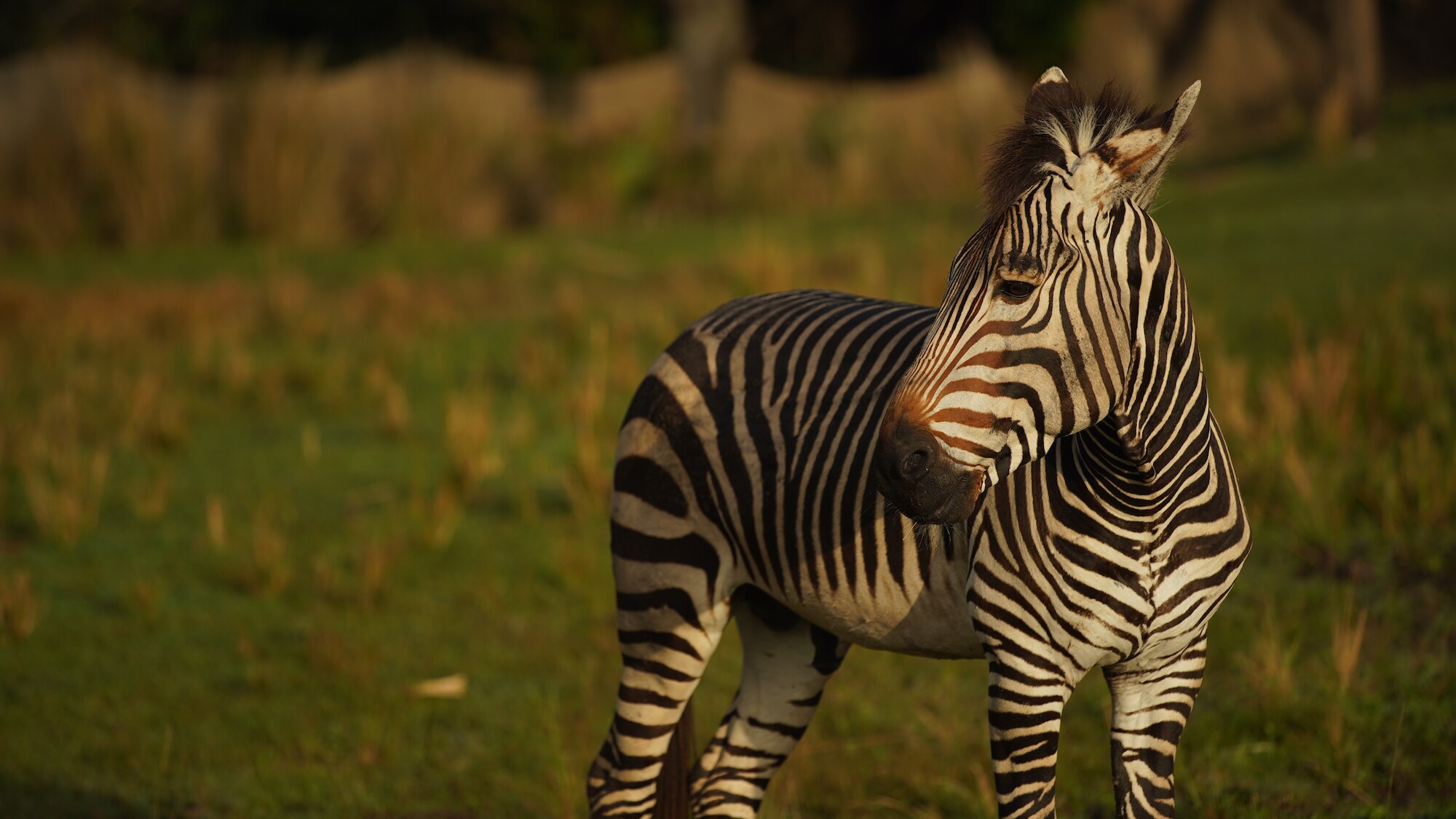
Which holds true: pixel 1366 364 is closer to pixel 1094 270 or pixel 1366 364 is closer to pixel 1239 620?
pixel 1239 620

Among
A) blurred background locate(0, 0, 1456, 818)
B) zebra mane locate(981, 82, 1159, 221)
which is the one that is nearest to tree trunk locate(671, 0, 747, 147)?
blurred background locate(0, 0, 1456, 818)

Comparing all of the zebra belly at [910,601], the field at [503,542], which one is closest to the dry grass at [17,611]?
the field at [503,542]

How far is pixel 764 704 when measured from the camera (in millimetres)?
3918

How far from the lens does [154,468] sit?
29.0 ft

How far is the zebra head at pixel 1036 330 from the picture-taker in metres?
2.68

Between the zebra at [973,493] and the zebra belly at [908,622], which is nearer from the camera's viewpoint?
the zebra at [973,493]

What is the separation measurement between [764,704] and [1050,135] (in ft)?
6.00

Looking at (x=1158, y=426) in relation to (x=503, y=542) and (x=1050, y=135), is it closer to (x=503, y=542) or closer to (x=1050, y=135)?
(x=1050, y=135)

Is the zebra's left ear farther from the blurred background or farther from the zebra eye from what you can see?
the blurred background

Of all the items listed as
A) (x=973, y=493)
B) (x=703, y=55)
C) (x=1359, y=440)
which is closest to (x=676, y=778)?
(x=973, y=493)

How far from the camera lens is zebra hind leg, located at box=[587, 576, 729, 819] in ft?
11.9

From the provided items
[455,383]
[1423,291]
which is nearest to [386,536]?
[455,383]

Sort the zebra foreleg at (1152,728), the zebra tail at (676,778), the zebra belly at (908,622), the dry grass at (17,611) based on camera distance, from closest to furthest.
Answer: the zebra foreleg at (1152,728) < the zebra belly at (908,622) < the zebra tail at (676,778) < the dry grass at (17,611)

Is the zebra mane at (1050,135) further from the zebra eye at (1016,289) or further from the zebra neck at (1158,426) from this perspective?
the zebra neck at (1158,426)
